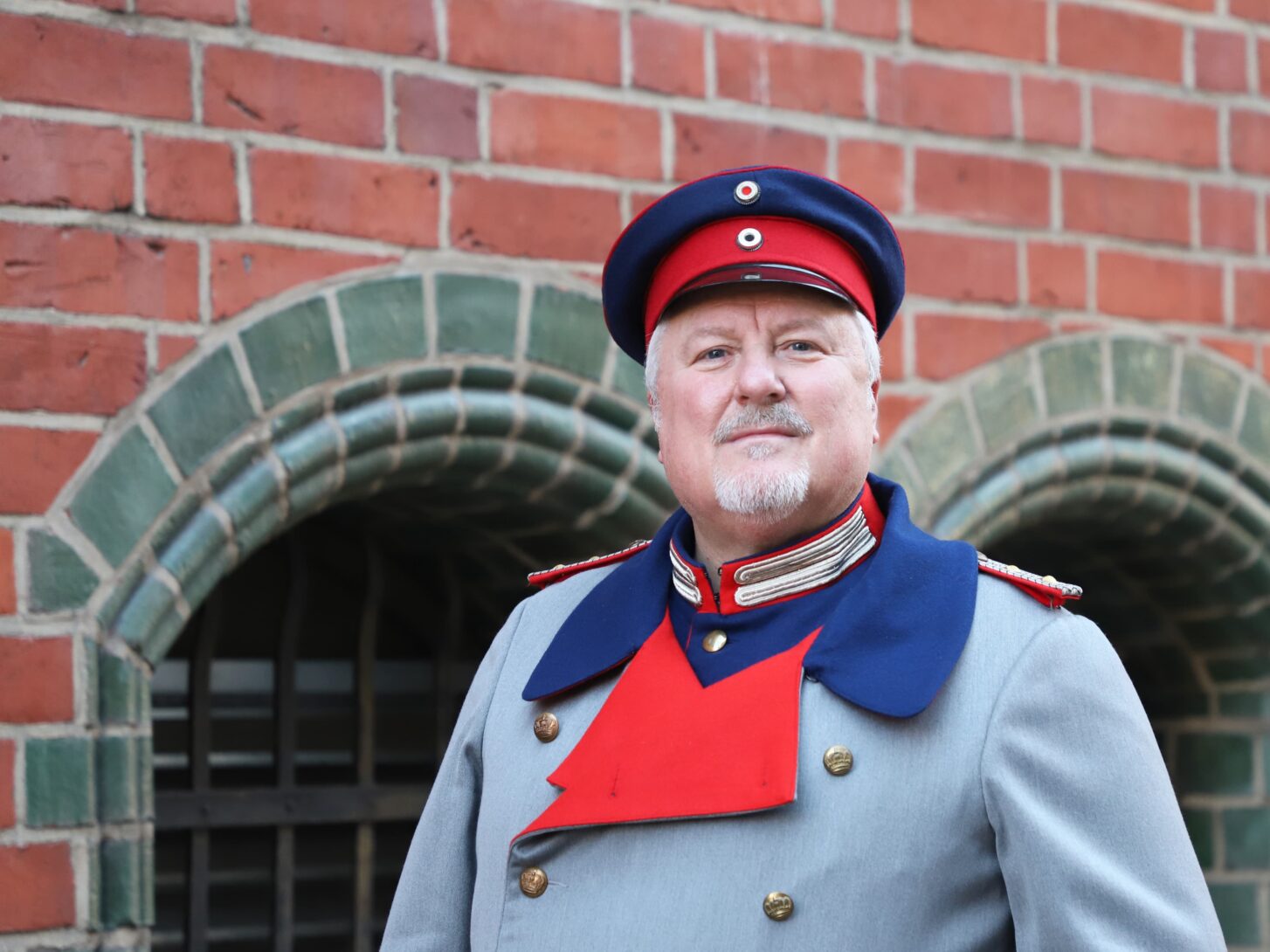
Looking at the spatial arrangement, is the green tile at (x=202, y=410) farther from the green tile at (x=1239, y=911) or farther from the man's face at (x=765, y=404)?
the green tile at (x=1239, y=911)

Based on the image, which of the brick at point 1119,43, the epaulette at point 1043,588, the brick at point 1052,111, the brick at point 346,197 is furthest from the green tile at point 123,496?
the brick at point 1119,43

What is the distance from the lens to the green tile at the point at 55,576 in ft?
7.27

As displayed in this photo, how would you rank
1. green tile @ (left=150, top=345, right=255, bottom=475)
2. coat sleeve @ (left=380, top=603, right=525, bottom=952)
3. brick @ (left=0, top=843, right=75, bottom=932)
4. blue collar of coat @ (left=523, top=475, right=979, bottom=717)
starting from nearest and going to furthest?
1. blue collar of coat @ (left=523, top=475, right=979, bottom=717)
2. coat sleeve @ (left=380, top=603, right=525, bottom=952)
3. brick @ (left=0, top=843, right=75, bottom=932)
4. green tile @ (left=150, top=345, right=255, bottom=475)

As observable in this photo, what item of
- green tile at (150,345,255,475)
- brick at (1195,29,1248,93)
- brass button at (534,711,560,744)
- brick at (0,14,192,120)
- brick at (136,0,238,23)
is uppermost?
brick at (1195,29,1248,93)

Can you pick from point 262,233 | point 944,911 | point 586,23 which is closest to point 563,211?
point 586,23

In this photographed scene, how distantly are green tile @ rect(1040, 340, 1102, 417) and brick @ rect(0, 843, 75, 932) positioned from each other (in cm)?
177

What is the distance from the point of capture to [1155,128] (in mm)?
3123

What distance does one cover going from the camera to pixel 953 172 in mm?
2945

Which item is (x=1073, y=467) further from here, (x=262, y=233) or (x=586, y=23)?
(x=262, y=233)

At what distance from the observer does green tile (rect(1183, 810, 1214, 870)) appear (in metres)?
3.32

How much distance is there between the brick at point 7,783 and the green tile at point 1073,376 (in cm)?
178

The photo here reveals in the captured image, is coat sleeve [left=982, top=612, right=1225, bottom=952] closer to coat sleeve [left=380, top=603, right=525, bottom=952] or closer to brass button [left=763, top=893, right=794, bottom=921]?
brass button [left=763, top=893, right=794, bottom=921]

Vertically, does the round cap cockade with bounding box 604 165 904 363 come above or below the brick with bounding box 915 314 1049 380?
below

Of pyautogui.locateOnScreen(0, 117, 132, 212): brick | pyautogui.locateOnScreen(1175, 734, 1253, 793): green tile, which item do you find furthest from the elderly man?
pyautogui.locateOnScreen(1175, 734, 1253, 793): green tile
